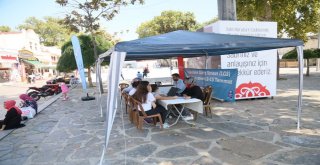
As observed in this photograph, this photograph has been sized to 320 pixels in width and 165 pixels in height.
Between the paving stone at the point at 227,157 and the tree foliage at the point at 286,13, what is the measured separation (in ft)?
51.4

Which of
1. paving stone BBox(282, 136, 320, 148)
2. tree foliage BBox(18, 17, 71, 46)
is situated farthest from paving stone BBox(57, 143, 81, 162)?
tree foliage BBox(18, 17, 71, 46)

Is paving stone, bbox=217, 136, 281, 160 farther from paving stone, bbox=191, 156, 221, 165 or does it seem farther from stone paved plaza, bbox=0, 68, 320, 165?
paving stone, bbox=191, 156, 221, 165

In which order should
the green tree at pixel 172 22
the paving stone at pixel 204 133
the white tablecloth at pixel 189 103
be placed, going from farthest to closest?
the green tree at pixel 172 22 < the white tablecloth at pixel 189 103 < the paving stone at pixel 204 133

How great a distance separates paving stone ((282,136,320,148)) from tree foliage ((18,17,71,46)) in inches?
2625

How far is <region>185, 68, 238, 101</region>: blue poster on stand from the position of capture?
9258 millimetres

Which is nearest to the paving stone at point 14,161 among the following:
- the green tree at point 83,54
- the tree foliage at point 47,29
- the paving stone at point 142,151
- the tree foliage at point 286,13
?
the paving stone at point 142,151

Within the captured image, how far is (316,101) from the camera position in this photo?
9.48 metres

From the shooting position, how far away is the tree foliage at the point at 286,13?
60.1 feet

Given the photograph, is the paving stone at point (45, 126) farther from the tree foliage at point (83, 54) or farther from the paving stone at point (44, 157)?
the tree foliage at point (83, 54)

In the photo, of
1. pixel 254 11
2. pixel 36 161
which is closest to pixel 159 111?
pixel 36 161

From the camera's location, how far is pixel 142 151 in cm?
519

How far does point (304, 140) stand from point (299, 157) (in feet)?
3.32

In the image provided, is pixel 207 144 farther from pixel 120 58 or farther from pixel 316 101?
pixel 316 101

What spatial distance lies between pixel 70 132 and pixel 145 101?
2.32 metres
